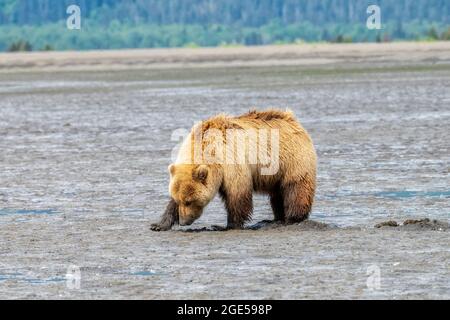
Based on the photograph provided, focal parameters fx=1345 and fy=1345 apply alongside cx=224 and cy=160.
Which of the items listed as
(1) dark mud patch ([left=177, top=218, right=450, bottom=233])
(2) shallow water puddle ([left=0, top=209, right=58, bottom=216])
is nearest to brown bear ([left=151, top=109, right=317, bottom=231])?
(1) dark mud patch ([left=177, top=218, right=450, bottom=233])

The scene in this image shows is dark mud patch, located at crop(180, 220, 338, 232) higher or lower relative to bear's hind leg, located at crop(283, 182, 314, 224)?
lower

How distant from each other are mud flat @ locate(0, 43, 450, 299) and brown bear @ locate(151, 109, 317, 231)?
214mm

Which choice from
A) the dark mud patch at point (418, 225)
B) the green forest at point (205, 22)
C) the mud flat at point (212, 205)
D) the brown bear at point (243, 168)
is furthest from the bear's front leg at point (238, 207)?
the green forest at point (205, 22)

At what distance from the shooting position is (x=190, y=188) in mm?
10789

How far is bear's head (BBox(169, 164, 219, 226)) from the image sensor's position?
10773 millimetres

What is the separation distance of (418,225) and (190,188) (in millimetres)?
1874

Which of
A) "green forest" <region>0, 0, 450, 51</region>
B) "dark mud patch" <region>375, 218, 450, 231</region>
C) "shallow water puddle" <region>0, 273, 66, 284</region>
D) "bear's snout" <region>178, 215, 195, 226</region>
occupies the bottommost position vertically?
"green forest" <region>0, 0, 450, 51</region>

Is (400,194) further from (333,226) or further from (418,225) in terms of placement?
(418,225)

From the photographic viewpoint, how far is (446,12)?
83.9 metres

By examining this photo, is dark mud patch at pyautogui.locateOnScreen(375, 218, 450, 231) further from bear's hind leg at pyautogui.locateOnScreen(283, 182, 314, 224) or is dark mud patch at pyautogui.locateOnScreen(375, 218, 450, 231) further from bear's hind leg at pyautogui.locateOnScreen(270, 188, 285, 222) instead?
bear's hind leg at pyautogui.locateOnScreen(270, 188, 285, 222)

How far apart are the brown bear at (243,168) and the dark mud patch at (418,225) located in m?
0.71

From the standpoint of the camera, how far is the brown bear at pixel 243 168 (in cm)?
1083

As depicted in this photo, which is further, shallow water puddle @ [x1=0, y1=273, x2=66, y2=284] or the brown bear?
the brown bear
